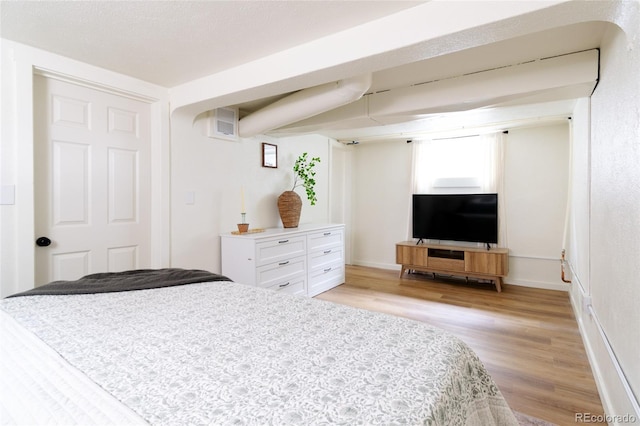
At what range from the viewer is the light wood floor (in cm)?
196

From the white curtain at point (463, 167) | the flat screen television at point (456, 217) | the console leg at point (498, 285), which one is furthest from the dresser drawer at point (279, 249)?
the console leg at point (498, 285)

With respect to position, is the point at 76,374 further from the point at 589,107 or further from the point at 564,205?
the point at 564,205

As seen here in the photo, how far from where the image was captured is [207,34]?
197cm

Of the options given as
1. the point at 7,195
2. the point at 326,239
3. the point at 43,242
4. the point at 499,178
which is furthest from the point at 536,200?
the point at 7,195

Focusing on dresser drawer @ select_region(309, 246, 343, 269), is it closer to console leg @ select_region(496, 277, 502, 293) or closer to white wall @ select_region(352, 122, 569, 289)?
console leg @ select_region(496, 277, 502, 293)

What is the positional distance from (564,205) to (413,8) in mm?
3802

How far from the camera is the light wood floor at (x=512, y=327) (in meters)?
1.96

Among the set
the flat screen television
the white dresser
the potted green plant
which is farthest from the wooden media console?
the potted green plant

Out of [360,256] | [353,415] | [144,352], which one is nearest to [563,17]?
[353,415]

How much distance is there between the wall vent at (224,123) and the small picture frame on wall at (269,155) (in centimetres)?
48

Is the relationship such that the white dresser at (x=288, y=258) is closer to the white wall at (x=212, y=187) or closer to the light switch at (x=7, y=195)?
the white wall at (x=212, y=187)

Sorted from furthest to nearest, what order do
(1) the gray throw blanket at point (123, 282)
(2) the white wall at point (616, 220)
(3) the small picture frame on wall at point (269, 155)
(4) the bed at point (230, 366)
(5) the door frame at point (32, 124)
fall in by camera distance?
(3) the small picture frame on wall at point (269, 155)
(5) the door frame at point (32, 124)
(1) the gray throw blanket at point (123, 282)
(2) the white wall at point (616, 220)
(4) the bed at point (230, 366)

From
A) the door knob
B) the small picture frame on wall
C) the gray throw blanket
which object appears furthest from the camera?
the small picture frame on wall

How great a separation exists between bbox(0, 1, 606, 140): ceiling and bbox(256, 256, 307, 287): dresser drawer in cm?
192
